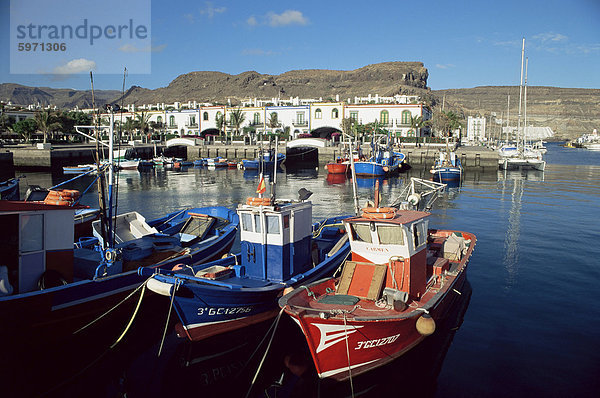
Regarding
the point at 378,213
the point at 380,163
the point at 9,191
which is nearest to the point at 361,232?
the point at 378,213

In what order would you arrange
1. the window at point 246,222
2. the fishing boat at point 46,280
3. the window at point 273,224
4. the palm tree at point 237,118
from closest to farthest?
the fishing boat at point 46,280 < the window at point 273,224 < the window at point 246,222 < the palm tree at point 237,118

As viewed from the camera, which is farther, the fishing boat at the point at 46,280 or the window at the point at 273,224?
the window at the point at 273,224

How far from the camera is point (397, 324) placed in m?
11.7

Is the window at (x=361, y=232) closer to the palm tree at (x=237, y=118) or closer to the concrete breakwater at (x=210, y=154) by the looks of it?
the concrete breakwater at (x=210, y=154)

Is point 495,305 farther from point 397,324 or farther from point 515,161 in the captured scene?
→ point 515,161

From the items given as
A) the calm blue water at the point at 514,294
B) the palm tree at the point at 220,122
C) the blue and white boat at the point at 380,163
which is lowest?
the calm blue water at the point at 514,294

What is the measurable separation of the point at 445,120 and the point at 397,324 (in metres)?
91.8

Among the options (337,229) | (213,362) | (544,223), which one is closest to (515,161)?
(544,223)

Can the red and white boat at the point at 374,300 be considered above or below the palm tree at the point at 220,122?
below

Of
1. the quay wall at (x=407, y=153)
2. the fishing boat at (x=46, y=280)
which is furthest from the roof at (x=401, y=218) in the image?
the quay wall at (x=407, y=153)

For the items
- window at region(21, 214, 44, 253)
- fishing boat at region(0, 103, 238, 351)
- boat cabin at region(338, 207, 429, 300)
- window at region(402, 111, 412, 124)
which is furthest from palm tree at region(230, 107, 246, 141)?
boat cabin at region(338, 207, 429, 300)

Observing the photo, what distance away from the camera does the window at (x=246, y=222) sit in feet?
49.3

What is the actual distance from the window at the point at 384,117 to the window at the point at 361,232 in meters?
79.6

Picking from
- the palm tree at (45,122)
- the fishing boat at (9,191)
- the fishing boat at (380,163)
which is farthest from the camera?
the palm tree at (45,122)
